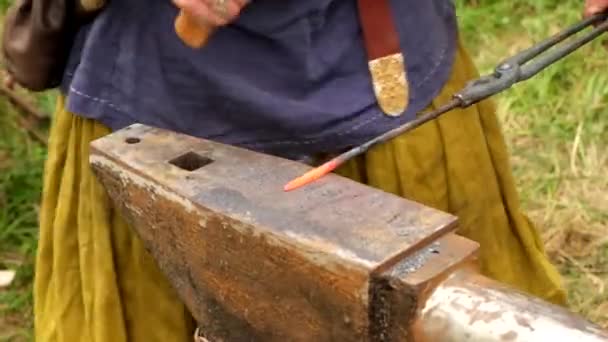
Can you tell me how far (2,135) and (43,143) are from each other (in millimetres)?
98

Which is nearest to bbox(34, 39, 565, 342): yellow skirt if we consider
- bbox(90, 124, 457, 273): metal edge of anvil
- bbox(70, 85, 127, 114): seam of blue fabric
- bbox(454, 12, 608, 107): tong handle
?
bbox(70, 85, 127, 114): seam of blue fabric

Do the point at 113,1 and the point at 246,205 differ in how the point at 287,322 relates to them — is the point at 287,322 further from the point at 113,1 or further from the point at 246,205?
the point at 113,1

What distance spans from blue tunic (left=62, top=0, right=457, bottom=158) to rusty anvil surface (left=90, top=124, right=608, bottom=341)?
11 cm

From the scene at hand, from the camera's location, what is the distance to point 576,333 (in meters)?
0.80

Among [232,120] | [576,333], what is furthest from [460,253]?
[232,120]

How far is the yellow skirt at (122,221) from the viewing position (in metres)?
1.31

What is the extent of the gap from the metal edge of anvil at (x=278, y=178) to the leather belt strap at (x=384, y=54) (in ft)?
0.81

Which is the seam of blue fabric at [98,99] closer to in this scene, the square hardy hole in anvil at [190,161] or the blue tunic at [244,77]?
the blue tunic at [244,77]

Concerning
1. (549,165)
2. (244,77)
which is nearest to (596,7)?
(244,77)

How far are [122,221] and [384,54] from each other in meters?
0.36

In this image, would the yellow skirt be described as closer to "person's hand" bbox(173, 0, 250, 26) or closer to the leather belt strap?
the leather belt strap

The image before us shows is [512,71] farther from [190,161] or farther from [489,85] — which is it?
[190,161]

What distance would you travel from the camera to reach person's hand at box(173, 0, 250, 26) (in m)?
0.99

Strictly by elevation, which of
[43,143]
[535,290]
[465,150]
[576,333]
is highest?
[576,333]
